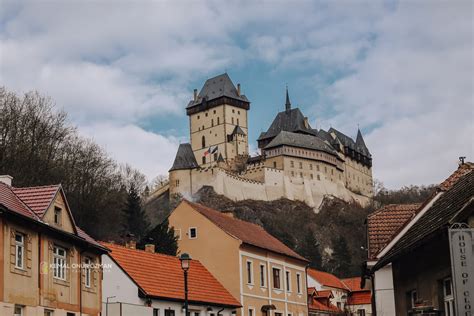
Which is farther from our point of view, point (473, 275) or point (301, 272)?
point (301, 272)

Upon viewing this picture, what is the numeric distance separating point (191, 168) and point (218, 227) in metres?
112

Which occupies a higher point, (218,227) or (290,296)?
(218,227)

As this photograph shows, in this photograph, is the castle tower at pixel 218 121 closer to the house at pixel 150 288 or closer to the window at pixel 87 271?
the house at pixel 150 288

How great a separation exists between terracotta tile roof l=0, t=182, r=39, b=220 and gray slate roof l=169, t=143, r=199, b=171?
130505 mm

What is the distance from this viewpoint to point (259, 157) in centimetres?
16612

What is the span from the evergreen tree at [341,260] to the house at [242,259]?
69.7m

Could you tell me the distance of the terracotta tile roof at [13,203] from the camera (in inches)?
1009

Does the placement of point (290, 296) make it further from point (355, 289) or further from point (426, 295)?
point (426, 295)

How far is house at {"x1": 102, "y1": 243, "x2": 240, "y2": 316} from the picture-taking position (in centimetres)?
3522

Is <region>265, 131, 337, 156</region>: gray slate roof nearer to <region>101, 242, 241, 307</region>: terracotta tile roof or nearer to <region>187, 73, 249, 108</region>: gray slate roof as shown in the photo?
<region>187, 73, 249, 108</region>: gray slate roof

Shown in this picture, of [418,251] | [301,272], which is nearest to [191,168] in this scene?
[301,272]

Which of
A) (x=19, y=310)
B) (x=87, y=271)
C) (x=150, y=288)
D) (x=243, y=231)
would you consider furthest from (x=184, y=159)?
(x=19, y=310)

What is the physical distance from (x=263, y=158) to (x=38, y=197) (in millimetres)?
135618

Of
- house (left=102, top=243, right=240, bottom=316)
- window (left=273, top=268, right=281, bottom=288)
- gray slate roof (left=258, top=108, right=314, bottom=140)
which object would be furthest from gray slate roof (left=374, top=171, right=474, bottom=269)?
gray slate roof (left=258, top=108, right=314, bottom=140)
